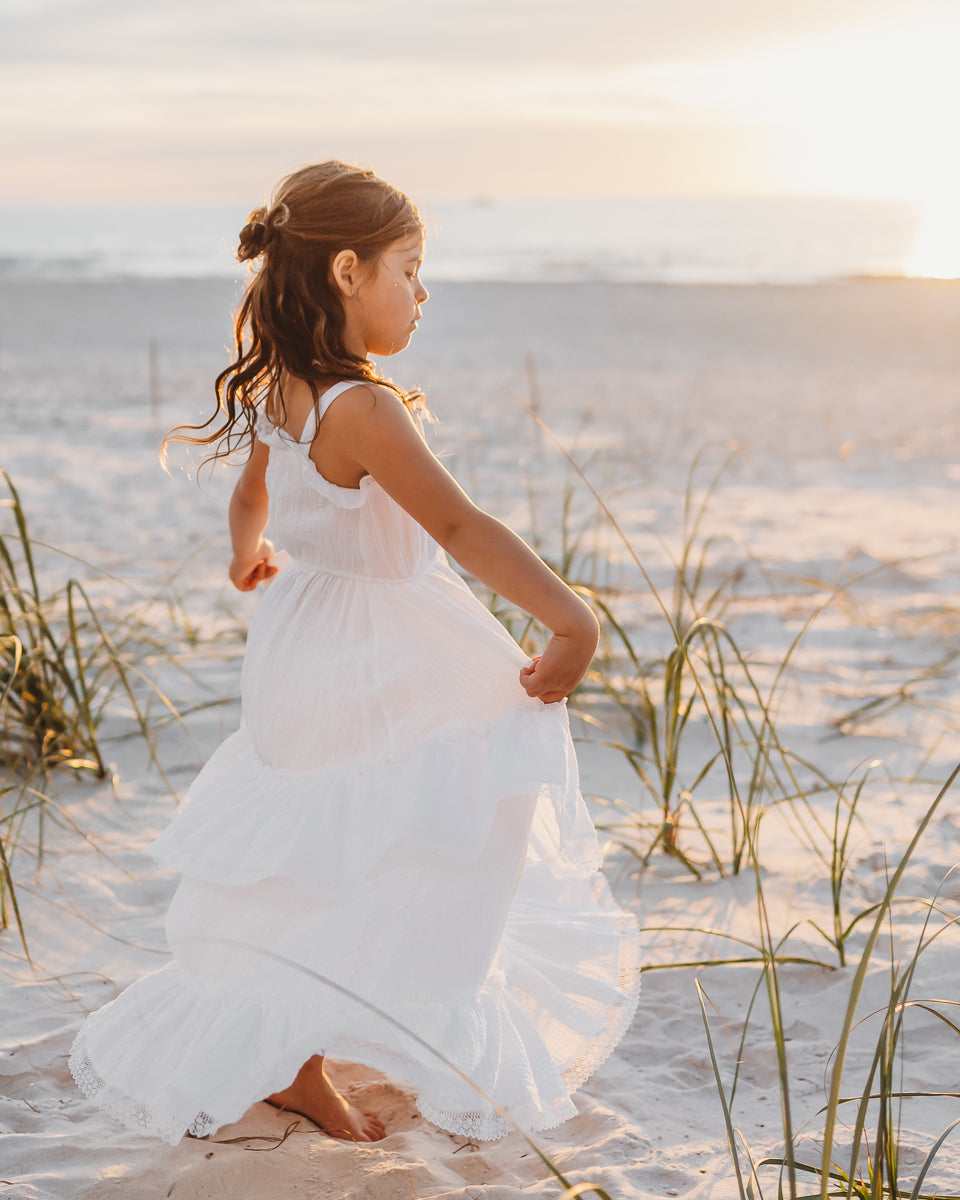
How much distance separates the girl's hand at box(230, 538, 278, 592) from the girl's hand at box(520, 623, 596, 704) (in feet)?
2.18

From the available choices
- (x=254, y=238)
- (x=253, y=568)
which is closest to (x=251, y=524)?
(x=253, y=568)

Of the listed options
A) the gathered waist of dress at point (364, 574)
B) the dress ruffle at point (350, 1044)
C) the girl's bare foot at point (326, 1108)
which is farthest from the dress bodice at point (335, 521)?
the girl's bare foot at point (326, 1108)

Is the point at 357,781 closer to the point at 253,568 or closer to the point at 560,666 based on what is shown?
the point at 560,666

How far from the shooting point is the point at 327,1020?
1608 millimetres

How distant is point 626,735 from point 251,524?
1667 millimetres

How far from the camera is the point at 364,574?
1.76 meters

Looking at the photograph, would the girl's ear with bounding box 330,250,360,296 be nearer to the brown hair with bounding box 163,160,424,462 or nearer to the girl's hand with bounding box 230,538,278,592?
the brown hair with bounding box 163,160,424,462

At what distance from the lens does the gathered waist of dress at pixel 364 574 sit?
1.77 meters

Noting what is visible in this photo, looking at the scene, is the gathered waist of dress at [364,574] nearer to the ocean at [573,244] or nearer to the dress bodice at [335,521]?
the dress bodice at [335,521]

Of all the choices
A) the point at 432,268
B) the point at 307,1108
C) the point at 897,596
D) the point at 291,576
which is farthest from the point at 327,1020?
the point at 432,268

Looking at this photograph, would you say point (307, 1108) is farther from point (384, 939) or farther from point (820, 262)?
point (820, 262)

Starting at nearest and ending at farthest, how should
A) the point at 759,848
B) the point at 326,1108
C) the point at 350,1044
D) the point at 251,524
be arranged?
1. the point at 350,1044
2. the point at 326,1108
3. the point at 251,524
4. the point at 759,848

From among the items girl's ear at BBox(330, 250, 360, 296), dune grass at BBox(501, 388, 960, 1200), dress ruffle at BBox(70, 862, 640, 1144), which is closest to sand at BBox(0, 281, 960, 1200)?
dune grass at BBox(501, 388, 960, 1200)

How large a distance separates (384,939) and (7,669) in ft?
5.47
